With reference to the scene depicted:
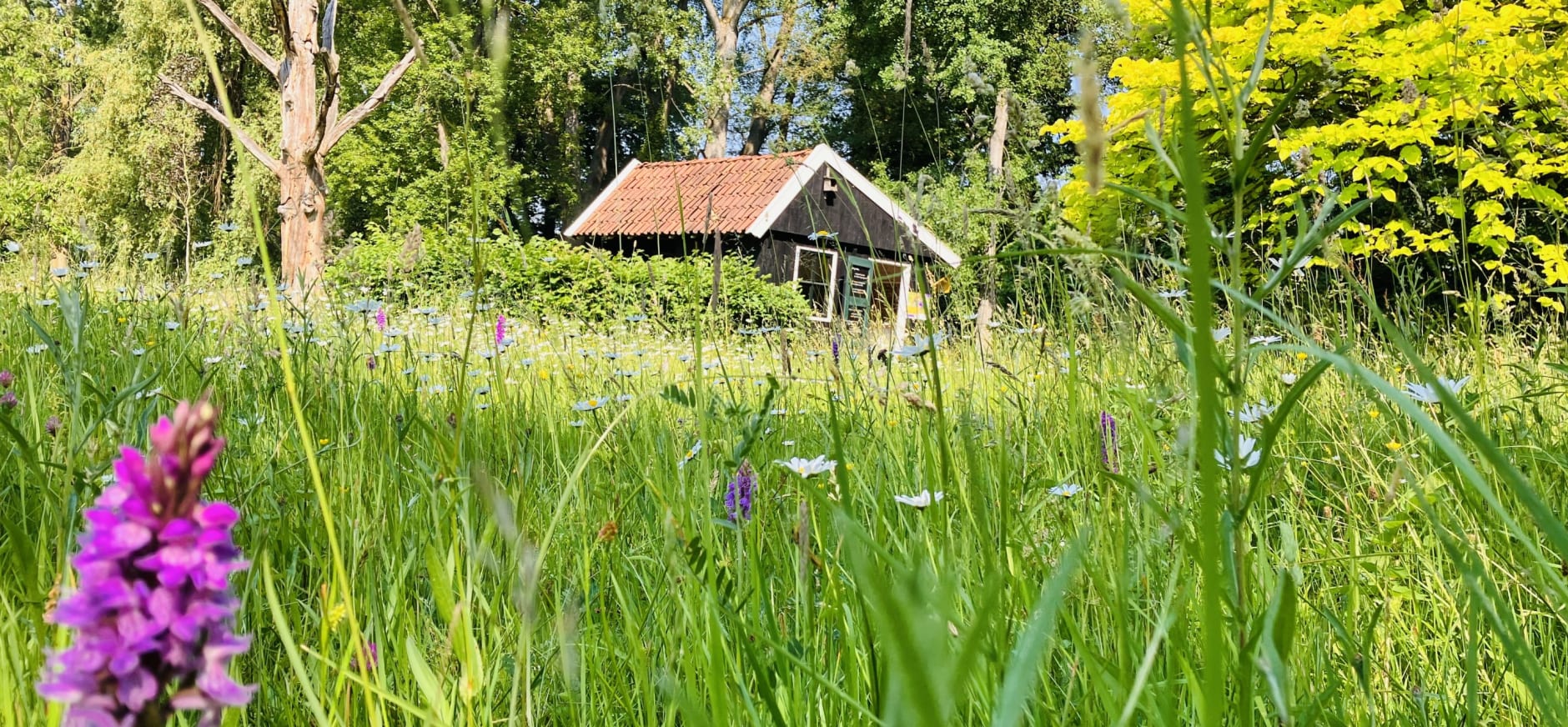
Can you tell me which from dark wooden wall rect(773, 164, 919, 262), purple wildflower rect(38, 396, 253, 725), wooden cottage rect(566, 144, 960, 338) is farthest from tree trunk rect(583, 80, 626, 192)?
purple wildflower rect(38, 396, 253, 725)

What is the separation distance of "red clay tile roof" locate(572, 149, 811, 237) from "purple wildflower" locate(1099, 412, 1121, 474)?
1698 centimetres

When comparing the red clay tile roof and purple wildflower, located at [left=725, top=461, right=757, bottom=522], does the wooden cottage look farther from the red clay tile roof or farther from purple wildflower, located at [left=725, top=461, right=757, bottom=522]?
purple wildflower, located at [left=725, top=461, right=757, bottom=522]

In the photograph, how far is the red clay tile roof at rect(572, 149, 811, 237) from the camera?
62.7ft

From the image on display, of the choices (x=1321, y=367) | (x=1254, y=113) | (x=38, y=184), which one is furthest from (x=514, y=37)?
(x=1321, y=367)

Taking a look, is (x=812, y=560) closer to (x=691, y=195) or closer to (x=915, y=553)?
(x=915, y=553)

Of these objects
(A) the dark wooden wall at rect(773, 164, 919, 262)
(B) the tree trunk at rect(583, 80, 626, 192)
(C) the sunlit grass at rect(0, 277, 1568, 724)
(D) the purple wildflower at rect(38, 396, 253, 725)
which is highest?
(B) the tree trunk at rect(583, 80, 626, 192)

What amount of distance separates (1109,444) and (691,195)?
57.6 feet

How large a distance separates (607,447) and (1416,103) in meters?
1.67

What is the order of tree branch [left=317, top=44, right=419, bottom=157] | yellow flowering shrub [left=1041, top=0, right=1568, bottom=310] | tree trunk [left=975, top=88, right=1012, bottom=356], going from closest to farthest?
tree trunk [left=975, top=88, right=1012, bottom=356]
yellow flowering shrub [left=1041, top=0, right=1568, bottom=310]
tree branch [left=317, top=44, right=419, bottom=157]

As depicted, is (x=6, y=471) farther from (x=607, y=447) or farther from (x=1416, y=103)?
(x=1416, y=103)

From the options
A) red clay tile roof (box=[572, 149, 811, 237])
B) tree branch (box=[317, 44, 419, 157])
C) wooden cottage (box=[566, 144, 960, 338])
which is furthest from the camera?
red clay tile roof (box=[572, 149, 811, 237])

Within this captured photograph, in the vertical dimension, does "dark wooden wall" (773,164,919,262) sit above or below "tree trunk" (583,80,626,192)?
below

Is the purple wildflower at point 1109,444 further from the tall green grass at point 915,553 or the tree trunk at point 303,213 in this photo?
the tree trunk at point 303,213

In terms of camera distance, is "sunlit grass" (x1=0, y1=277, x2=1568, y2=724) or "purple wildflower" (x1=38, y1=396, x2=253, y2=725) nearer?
"purple wildflower" (x1=38, y1=396, x2=253, y2=725)
